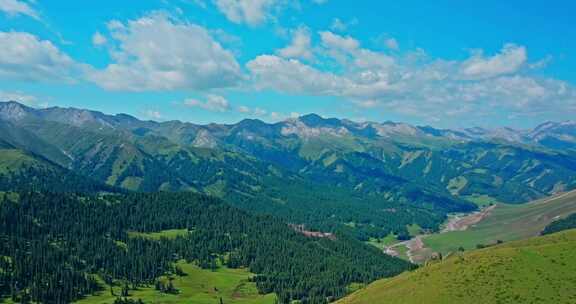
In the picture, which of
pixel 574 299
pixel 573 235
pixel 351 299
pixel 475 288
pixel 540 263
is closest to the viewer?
pixel 574 299

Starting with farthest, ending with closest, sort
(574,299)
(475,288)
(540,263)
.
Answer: (540,263) < (475,288) < (574,299)

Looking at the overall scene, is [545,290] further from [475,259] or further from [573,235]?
[573,235]

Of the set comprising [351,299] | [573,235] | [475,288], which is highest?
[573,235]

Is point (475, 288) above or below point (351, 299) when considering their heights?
above

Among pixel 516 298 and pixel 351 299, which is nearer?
pixel 516 298

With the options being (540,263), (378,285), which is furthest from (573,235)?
(378,285)

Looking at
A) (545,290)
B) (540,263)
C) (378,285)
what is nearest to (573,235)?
(540,263)
